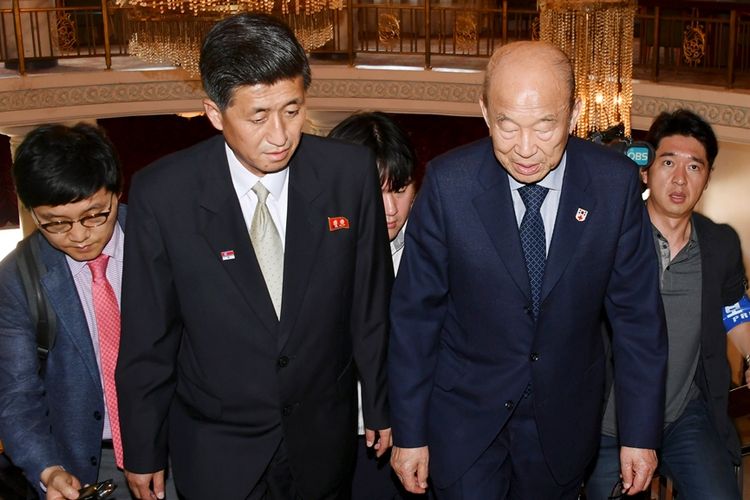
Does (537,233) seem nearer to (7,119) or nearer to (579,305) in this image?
(579,305)

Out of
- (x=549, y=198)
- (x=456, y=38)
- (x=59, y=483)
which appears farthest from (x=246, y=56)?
(x=456, y=38)

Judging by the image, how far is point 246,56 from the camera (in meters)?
2.78

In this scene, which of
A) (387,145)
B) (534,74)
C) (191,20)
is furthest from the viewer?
(191,20)

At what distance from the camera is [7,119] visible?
11.9m

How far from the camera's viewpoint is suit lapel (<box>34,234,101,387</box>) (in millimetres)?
3195

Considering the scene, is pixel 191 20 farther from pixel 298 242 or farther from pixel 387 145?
pixel 298 242

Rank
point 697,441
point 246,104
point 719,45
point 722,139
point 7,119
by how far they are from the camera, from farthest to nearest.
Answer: point 7,119 < point 719,45 < point 722,139 < point 697,441 < point 246,104

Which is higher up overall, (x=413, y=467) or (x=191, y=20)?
(x=191, y=20)

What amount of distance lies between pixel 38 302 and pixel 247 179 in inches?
28.6

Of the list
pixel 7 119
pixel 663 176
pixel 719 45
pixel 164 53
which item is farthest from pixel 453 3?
pixel 663 176

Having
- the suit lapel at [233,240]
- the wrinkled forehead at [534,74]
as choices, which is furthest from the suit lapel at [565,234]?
the suit lapel at [233,240]

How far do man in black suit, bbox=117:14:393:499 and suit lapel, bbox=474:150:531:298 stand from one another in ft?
1.07

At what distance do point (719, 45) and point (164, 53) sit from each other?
20.7ft

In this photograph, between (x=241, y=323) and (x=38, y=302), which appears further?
(x=38, y=302)
